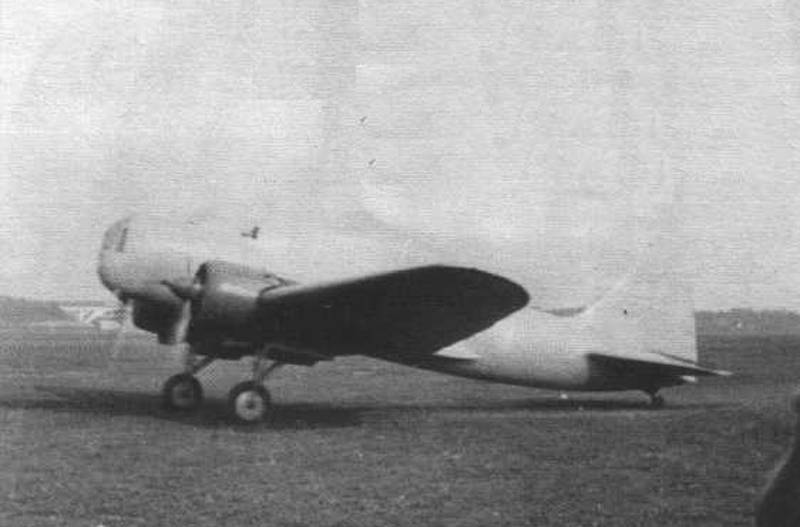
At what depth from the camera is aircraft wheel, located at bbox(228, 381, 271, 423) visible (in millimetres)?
10586

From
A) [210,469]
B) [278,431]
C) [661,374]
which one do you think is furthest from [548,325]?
[210,469]

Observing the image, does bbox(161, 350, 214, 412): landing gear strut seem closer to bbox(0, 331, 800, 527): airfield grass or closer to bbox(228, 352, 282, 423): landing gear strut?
bbox(0, 331, 800, 527): airfield grass

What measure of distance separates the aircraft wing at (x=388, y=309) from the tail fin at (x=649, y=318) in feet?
11.3

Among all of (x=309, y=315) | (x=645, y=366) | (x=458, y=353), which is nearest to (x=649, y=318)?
(x=645, y=366)

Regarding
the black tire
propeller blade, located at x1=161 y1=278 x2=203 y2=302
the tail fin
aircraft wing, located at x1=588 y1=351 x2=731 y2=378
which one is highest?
the tail fin

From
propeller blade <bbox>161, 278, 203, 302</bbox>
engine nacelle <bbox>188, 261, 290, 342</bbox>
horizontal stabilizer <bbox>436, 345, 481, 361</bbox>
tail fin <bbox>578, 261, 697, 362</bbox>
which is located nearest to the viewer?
engine nacelle <bbox>188, 261, 290, 342</bbox>

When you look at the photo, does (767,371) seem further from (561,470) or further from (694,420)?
(561,470)

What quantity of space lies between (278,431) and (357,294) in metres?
1.78

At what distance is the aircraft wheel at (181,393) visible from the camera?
464 inches

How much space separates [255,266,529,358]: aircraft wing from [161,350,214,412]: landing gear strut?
66.4 inches

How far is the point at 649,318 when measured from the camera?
1416 centimetres

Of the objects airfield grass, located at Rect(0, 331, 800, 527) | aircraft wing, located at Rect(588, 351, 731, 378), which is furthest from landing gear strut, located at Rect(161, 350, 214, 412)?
aircraft wing, located at Rect(588, 351, 731, 378)

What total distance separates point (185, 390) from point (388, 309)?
3020 mm

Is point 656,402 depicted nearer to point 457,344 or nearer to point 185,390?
point 457,344
